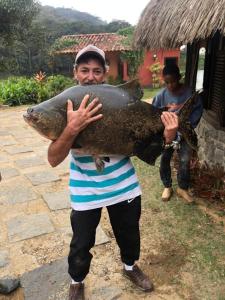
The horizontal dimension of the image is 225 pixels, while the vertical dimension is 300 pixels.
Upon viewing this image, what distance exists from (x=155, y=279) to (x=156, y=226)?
40.0 inches

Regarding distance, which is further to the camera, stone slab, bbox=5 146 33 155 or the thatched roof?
stone slab, bbox=5 146 33 155

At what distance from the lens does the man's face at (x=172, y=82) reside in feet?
15.0

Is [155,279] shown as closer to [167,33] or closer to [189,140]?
[189,140]

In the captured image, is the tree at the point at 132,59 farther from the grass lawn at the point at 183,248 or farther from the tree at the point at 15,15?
the grass lawn at the point at 183,248

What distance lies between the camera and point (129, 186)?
2.62 metres

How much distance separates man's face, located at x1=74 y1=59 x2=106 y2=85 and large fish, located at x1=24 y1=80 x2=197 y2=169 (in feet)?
0.59

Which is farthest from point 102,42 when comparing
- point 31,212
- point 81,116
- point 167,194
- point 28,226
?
point 81,116

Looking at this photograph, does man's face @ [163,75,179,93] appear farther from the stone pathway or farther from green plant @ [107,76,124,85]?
green plant @ [107,76,124,85]

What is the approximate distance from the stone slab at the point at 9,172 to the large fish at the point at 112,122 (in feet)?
14.1

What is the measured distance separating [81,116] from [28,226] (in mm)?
2680

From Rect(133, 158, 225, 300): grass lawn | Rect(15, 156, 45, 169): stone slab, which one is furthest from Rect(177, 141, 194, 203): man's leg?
Rect(15, 156, 45, 169): stone slab

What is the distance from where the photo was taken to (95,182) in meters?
2.51

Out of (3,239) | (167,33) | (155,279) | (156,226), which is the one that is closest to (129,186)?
(155,279)

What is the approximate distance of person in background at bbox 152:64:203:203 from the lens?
14.8 ft
